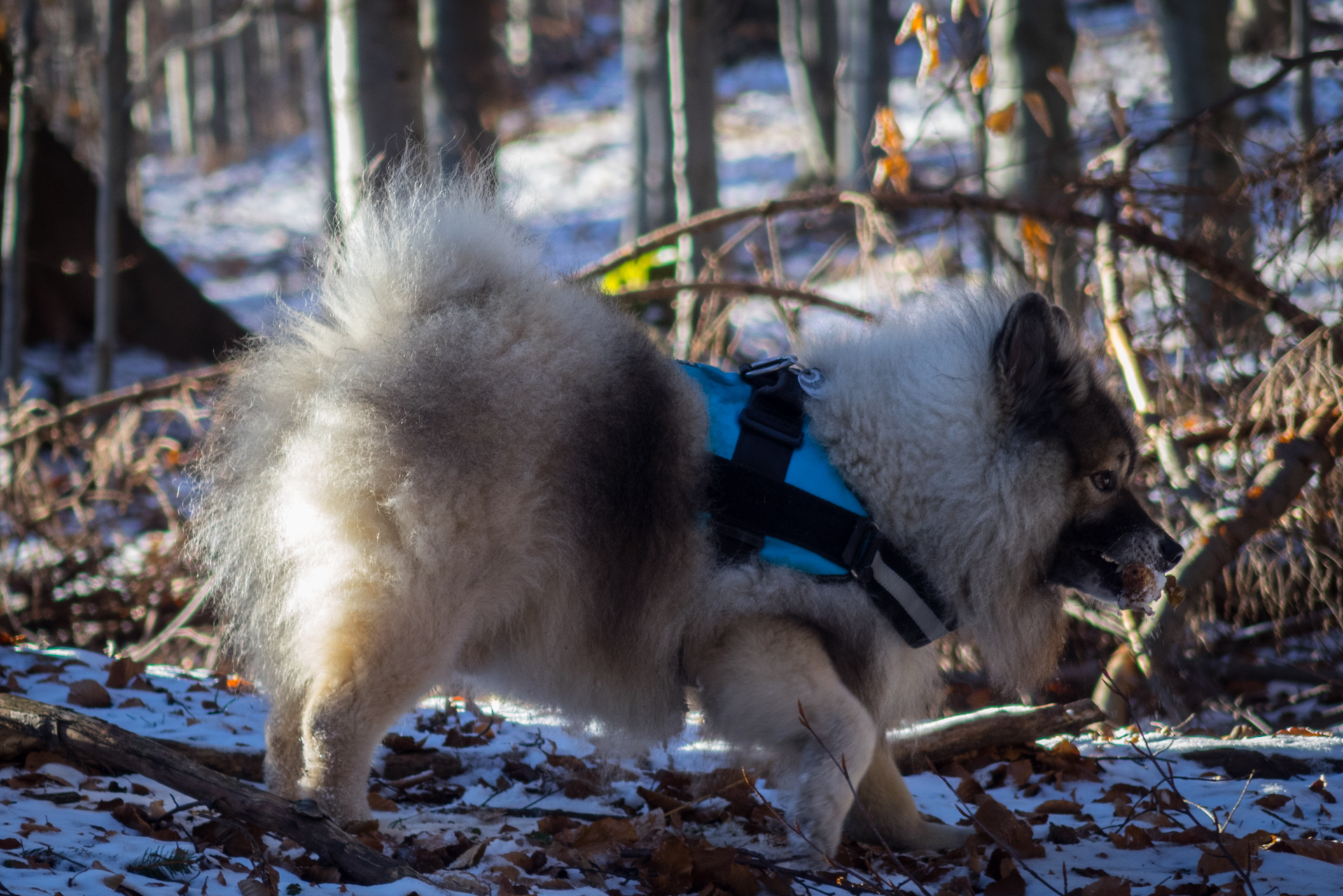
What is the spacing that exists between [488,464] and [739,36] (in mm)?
27750

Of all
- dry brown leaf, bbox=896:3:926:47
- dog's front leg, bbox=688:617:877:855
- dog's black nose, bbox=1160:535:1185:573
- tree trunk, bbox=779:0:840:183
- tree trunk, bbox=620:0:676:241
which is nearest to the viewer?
dog's front leg, bbox=688:617:877:855

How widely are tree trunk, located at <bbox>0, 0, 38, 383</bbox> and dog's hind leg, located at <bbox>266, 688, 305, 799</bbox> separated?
5.62 meters

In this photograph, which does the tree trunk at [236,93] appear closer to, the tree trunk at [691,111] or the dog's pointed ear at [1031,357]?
the tree trunk at [691,111]

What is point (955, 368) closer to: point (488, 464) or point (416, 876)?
point (488, 464)

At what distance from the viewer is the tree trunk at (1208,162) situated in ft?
15.9

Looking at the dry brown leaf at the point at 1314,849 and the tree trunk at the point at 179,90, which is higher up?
the tree trunk at the point at 179,90

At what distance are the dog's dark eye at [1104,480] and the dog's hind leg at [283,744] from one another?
2565 mm

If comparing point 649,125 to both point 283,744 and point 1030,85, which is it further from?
point 283,744

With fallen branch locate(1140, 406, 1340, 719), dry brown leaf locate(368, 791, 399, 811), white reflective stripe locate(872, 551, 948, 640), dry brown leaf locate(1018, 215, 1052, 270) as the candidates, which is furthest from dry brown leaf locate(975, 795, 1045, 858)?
dry brown leaf locate(1018, 215, 1052, 270)

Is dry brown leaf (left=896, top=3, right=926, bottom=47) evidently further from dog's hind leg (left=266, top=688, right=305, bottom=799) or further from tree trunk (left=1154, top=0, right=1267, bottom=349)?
dog's hind leg (left=266, top=688, right=305, bottom=799)

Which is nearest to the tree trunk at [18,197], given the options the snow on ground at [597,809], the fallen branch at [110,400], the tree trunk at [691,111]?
the fallen branch at [110,400]

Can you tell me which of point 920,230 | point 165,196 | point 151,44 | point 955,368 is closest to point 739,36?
point 165,196

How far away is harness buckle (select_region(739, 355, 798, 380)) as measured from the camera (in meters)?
3.09

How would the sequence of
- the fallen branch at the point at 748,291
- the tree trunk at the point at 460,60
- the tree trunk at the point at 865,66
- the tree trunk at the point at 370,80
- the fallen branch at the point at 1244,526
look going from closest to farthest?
the fallen branch at the point at 1244,526
the fallen branch at the point at 748,291
the tree trunk at the point at 370,80
the tree trunk at the point at 460,60
the tree trunk at the point at 865,66
